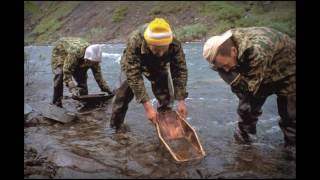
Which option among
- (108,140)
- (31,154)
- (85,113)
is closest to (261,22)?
(85,113)

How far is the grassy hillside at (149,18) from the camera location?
678 inches

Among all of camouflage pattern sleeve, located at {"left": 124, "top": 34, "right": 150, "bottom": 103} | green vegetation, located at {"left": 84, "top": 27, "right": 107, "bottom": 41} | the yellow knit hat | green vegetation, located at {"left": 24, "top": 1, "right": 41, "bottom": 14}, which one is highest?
green vegetation, located at {"left": 24, "top": 1, "right": 41, "bottom": 14}

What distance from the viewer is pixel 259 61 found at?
3.84m

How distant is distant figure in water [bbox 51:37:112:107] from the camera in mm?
6809

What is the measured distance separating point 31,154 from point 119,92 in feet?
4.78

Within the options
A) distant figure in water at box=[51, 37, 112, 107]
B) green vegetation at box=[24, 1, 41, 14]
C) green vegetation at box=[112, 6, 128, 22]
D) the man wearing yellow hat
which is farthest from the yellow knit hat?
green vegetation at box=[112, 6, 128, 22]

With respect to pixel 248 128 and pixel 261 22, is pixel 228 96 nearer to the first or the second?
pixel 248 128

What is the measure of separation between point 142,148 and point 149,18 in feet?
69.7

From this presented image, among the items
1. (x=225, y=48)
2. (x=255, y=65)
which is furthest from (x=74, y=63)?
(x=255, y=65)

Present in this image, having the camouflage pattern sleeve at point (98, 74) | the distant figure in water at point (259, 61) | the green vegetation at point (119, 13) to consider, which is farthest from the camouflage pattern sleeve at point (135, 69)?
the green vegetation at point (119, 13)

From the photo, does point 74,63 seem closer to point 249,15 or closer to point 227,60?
point 227,60

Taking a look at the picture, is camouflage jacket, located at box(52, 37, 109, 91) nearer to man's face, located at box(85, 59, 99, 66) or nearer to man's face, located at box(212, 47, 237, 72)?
man's face, located at box(85, 59, 99, 66)

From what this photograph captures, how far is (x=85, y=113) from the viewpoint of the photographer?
276 inches

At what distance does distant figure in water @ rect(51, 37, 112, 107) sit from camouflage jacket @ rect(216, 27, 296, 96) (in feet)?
11.0
